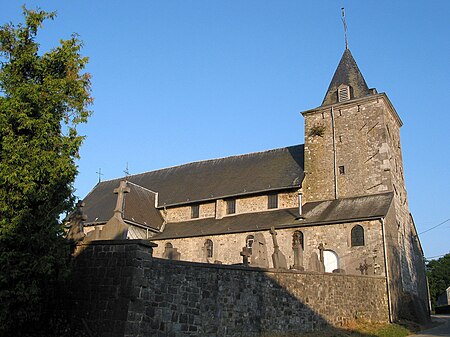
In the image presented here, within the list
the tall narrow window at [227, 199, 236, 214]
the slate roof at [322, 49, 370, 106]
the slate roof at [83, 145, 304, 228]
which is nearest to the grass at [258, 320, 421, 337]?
the slate roof at [83, 145, 304, 228]

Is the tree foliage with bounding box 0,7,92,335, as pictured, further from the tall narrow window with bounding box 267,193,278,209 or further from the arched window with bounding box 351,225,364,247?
the tall narrow window with bounding box 267,193,278,209

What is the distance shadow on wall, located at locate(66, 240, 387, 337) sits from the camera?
963cm

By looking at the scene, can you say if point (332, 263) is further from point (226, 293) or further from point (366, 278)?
point (226, 293)

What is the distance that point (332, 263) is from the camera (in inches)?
865

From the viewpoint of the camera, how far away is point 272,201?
2639 centimetres

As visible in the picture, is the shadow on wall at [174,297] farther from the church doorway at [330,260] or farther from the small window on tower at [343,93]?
the small window on tower at [343,93]

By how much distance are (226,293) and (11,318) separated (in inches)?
203

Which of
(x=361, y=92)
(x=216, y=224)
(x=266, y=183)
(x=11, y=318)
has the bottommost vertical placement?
(x=11, y=318)

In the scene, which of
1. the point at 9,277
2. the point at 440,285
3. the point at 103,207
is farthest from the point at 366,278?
the point at 440,285

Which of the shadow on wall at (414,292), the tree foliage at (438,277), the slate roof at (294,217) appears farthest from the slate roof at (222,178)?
the tree foliage at (438,277)

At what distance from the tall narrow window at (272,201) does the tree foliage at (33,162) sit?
16988mm

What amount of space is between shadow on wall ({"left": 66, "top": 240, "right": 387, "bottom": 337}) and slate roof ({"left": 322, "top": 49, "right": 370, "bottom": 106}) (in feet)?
53.0

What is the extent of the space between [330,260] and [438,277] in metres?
55.0

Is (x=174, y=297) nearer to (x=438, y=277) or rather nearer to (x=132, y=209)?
(x=132, y=209)
